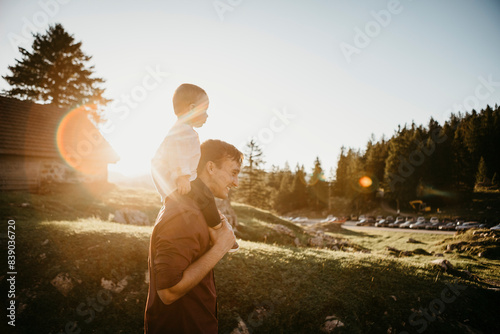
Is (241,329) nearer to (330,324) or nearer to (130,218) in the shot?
(330,324)

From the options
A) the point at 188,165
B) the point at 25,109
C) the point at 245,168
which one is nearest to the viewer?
the point at 188,165

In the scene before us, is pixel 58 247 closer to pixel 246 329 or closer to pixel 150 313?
pixel 246 329

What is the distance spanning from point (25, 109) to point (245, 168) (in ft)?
130

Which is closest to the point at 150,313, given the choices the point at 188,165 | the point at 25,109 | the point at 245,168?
the point at 188,165

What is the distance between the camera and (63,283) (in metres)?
6.17

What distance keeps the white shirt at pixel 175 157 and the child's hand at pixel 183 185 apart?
7 centimetres

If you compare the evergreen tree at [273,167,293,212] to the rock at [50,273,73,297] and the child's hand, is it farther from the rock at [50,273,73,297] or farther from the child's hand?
the child's hand

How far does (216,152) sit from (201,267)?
3.38 ft

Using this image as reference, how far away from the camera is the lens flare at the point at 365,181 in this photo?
64375mm

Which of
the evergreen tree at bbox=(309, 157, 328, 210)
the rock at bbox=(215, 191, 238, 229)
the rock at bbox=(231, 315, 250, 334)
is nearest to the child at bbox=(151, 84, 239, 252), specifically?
the rock at bbox=(231, 315, 250, 334)

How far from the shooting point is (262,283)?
690cm

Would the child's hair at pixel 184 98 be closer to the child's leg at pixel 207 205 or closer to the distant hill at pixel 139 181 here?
the child's leg at pixel 207 205

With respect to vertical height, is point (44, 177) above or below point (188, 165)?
below

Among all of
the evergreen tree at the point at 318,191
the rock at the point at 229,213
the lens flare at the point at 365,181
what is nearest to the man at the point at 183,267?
the rock at the point at 229,213
